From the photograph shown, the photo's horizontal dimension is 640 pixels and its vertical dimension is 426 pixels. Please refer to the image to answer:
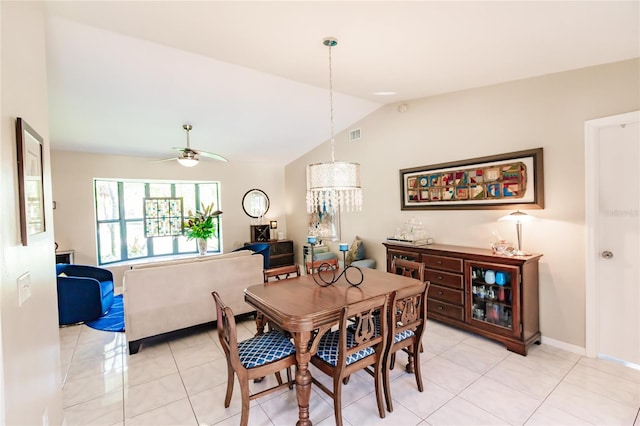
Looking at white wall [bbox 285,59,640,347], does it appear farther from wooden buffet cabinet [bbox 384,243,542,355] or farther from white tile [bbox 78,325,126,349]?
white tile [bbox 78,325,126,349]

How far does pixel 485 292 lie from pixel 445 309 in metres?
0.53

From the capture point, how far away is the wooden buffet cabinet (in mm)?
3000

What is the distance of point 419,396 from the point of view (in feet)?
7.81

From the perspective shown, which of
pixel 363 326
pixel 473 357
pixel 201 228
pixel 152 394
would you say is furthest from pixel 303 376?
pixel 201 228

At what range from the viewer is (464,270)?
133 inches

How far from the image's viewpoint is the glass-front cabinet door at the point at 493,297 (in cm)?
301

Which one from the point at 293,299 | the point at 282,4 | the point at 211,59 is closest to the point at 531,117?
the point at 282,4

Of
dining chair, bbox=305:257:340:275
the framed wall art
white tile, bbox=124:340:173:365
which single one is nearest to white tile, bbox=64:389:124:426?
white tile, bbox=124:340:173:365

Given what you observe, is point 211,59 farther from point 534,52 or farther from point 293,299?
point 534,52

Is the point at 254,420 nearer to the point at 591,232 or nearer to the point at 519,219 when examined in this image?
the point at 519,219

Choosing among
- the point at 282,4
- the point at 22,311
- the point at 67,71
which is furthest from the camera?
the point at 67,71

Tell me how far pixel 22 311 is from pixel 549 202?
13.6ft

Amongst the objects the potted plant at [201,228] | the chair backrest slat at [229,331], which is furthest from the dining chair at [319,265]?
the potted plant at [201,228]

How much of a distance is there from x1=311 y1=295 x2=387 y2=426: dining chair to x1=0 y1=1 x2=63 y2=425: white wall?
4.98 feet
